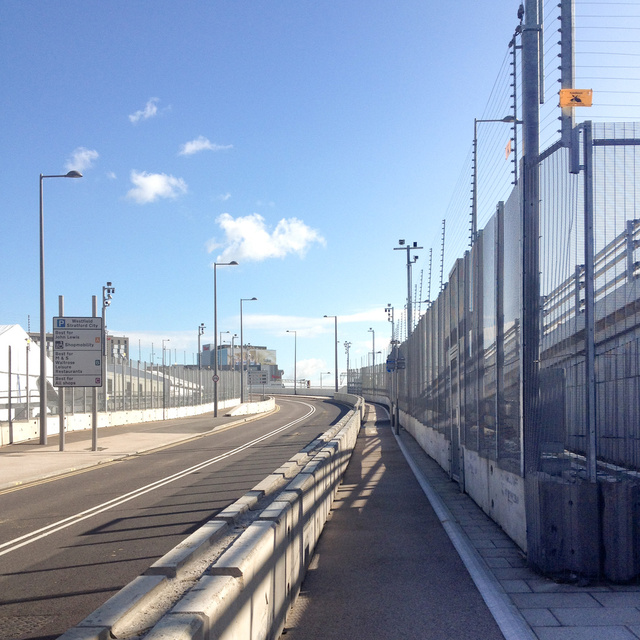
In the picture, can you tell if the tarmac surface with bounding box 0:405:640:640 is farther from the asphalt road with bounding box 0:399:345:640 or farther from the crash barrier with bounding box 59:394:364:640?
the asphalt road with bounding box 0:399:345:640

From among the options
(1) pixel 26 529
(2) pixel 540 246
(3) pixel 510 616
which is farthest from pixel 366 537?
(1) pixel 26 529

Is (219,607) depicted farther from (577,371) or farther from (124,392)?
(124,392)

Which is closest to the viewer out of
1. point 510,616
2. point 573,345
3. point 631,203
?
point 510,616

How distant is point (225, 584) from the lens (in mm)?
3771

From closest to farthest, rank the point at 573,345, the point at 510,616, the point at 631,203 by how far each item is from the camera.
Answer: the point at 510,616 → the point at 631,203 → the point at 573,345

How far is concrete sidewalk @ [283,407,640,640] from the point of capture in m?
5.34

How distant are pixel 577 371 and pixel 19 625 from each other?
563 cm

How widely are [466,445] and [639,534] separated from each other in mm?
5789

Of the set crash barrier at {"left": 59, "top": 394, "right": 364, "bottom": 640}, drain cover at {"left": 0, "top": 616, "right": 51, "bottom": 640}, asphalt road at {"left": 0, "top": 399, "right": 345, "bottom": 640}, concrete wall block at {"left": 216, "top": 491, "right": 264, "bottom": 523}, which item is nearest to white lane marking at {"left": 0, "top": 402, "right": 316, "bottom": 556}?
asphalt road at {"left": 0, "top": 399, "right": 345, "bottom": 640}

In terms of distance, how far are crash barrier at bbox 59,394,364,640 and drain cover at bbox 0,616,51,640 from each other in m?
1.38

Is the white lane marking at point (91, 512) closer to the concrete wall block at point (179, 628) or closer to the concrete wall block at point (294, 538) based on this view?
the concrete wall block at point (294, 538)

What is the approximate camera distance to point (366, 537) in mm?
8844

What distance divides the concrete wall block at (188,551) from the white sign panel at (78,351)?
1863 centimetres

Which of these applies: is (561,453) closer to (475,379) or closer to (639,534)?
(639,534)
